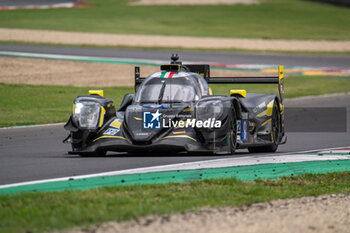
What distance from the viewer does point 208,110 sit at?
11.0 m

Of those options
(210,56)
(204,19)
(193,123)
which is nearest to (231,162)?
(193,123)

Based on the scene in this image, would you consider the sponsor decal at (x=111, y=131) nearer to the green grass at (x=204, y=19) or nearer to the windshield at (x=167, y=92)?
the windshield at (x=167, y=92)

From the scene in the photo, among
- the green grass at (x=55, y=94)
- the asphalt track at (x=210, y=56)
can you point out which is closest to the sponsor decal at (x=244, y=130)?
the green grass at (x=55, y=94)

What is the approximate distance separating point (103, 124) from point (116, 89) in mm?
14000

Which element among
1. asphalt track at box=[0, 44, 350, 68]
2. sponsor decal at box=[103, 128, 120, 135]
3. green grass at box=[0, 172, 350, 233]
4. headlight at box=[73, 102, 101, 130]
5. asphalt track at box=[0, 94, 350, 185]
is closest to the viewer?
green grass at box=[0, 172, 350, 233]

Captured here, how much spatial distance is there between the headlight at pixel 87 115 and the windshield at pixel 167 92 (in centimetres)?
81

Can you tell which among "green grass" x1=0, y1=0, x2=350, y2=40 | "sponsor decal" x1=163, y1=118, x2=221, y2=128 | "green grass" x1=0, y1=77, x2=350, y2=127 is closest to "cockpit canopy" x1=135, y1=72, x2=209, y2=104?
"sponsor decal" x1=163, y1=118, x2=221, y2=128

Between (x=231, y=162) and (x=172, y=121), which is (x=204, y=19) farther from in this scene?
(x=231, y=162)

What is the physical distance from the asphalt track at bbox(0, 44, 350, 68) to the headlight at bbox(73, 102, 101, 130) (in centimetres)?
2242

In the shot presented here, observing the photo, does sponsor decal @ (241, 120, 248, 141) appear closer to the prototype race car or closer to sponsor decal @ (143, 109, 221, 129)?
the prototype race car

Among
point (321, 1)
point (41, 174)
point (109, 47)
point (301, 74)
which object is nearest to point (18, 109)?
point (41, 174)

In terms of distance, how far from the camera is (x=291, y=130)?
55.0 feet

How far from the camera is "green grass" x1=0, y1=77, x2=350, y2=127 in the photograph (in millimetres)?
18688

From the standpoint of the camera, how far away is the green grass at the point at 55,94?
61.3 ft
